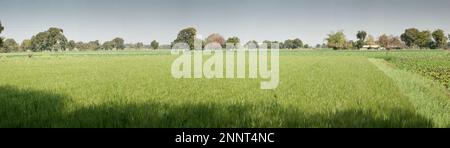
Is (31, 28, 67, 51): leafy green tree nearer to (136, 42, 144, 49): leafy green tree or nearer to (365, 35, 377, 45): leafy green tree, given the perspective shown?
(136, 42, 144, 49): leafy green tree

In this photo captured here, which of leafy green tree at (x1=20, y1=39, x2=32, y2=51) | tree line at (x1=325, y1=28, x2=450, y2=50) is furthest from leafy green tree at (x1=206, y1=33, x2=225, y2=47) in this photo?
leafy green tree at (x1=20, y1=39, x2=32, y2=51)

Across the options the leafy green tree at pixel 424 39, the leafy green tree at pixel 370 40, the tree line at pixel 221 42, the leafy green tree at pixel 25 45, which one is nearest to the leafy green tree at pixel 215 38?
the tree line at pixel 221 42

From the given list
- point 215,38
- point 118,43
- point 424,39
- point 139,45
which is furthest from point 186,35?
point 424,39

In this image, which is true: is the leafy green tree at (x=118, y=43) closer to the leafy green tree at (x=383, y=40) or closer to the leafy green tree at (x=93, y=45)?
the leafy green tree at (x=93, y=45)

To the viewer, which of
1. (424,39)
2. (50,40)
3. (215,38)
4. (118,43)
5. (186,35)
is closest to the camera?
(50,40)

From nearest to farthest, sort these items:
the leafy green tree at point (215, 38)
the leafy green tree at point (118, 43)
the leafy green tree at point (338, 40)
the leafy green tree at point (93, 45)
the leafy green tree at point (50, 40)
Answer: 1. the leafy green tree at point (50, 40)
2. the leafy green tree at point (215, 38)
3. the leafy green tree at point (338, 40)
4. the leafy green tree at point (93, 45)
5. the leafy green tree at point (118, 43)

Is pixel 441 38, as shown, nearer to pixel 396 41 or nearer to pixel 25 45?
pixel 396 41

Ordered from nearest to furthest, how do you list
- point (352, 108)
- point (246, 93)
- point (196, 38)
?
point (352, 108)
point (246, 93)
point (196, 38)

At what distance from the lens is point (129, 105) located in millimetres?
8383

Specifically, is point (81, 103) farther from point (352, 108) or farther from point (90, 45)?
point (90, 45)
